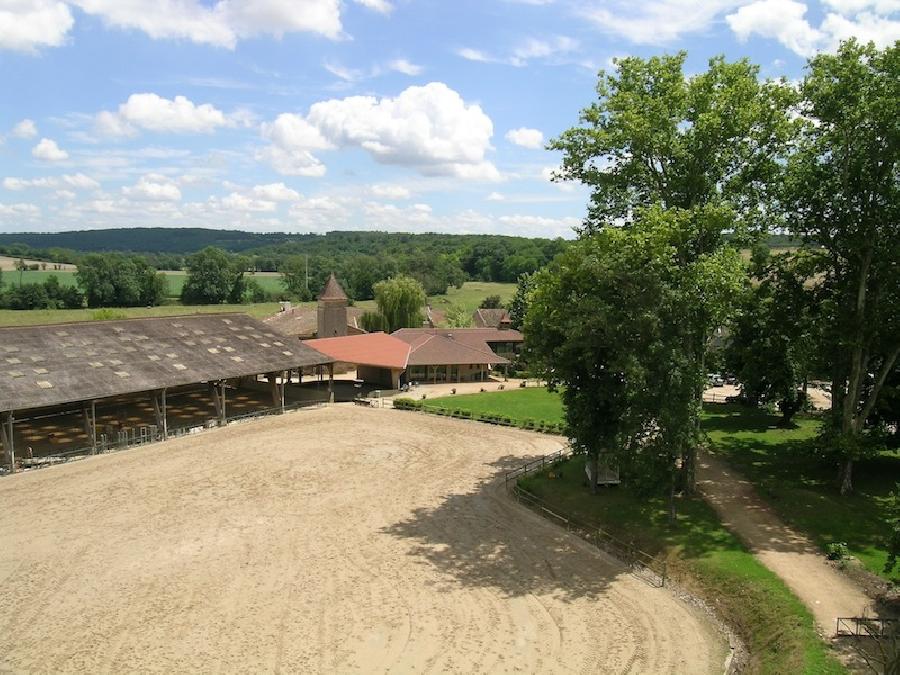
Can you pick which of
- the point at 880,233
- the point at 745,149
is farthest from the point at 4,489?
the point at 880,233

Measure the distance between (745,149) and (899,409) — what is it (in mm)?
13447

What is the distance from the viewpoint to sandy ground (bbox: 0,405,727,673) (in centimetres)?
1645

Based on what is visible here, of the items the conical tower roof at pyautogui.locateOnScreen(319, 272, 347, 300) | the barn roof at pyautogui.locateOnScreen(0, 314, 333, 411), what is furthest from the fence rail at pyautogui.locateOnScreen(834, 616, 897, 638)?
the conical tower roof at pyautogui.locateOnScreen(319, 272, 347, 300)

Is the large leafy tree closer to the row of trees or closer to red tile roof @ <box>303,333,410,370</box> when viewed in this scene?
the row of trees

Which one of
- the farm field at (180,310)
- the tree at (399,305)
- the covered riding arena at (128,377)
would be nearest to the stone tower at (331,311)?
the tree at (399,305)

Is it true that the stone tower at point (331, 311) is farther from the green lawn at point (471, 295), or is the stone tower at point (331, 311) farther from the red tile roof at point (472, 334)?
the green lawn at point (471, 295)

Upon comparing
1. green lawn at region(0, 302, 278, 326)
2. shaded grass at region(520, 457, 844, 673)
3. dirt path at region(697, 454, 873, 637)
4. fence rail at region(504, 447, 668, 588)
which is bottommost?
green lawn at region(0, 302, 278, 326)

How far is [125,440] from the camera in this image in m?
34.3

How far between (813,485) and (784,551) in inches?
253

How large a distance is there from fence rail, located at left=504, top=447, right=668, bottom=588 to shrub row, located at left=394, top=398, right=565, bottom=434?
7.30 m

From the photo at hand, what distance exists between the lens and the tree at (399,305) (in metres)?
70.5

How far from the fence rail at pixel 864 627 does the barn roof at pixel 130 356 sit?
3135 centimetres

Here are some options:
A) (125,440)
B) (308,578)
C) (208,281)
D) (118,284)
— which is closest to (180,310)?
(118,284)

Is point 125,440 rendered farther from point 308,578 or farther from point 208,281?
point 208,281
